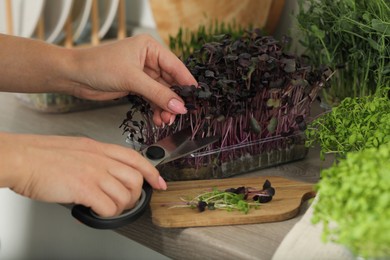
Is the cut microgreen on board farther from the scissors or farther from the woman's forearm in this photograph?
the woman's forearm

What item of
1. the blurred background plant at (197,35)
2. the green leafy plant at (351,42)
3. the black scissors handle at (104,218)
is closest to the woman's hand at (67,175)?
the black scissors handle at (104,218)

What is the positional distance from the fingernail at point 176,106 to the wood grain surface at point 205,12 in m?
0.60

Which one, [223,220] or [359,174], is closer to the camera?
[359,174]

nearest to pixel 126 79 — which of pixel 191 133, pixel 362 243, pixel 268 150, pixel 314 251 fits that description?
pixel 191 133

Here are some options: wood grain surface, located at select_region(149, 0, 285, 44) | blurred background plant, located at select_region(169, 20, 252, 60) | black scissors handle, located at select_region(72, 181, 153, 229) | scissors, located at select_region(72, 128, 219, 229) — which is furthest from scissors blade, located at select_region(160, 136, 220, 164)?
wood grain surface, located at select_region(149, 0, 285, 44)

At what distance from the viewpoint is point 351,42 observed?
1.31m

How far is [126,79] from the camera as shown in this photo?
1148mm

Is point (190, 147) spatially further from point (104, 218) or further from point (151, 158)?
point (104, 218)

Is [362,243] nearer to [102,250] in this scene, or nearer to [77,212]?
[77,212]

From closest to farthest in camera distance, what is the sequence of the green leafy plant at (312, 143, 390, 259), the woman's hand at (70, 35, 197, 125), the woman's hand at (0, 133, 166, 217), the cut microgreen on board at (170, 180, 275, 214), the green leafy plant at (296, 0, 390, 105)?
the green leafy plant at (312, 143, 390, 259), the woman's hand at (0, 133, 166, 217), the cut microgreen on board at (170, 180, 275, 214), the woman's hand at (70, 35, 197, 125), the green leafy plant at (296, 0, 390, 105)

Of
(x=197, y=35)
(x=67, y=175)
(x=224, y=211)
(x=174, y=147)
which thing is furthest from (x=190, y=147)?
(x=197, y=35)

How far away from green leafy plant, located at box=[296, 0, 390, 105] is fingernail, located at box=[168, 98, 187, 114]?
0.33 meters

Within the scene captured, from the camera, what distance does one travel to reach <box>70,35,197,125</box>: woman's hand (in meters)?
1.11

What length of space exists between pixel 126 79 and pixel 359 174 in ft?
1.69
